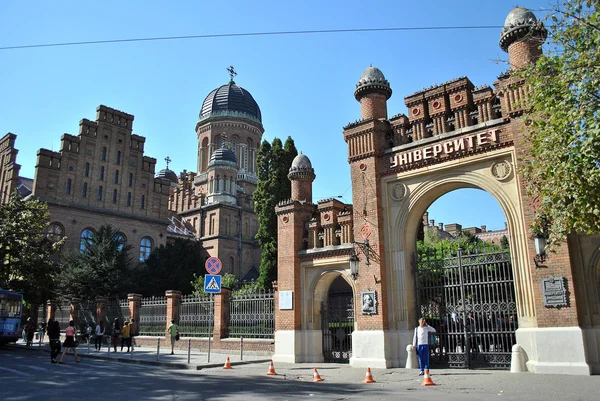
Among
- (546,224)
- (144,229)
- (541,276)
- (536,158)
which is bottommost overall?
(541,276)

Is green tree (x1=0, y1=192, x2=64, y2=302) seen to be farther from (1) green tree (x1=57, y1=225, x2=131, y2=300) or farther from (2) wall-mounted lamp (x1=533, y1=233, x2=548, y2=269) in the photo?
(2) wall-mounted lamp (x1=533, y1=233, x2=548, y2=269)

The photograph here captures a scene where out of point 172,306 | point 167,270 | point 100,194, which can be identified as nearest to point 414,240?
point 172,306

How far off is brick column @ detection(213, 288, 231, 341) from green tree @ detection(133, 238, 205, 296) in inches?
630

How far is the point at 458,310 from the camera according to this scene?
13930mm

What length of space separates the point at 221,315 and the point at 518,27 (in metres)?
15.3

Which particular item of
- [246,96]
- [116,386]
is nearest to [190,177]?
[246,96]

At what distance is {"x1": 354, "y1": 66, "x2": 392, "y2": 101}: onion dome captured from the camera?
647 inches

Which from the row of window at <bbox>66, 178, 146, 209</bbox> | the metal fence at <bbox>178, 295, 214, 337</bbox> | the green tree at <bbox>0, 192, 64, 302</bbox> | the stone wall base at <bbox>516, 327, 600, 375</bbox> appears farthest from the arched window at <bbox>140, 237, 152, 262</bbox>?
the stone wall base at <bbox>516, 327, 600, 375</bbox>

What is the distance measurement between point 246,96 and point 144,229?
28.9 m

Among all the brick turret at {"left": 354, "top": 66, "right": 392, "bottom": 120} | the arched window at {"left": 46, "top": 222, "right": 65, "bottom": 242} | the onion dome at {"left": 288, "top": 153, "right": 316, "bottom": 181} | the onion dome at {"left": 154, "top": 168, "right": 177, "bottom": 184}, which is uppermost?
the onion dome at {"left": 154, "top": 168, "right": 177, "bottom": 184}

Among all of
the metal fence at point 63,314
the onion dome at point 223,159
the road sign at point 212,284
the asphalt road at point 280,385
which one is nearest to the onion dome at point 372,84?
the road sign at point 212,284

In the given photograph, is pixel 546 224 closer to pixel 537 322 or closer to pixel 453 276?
pixel 537 322

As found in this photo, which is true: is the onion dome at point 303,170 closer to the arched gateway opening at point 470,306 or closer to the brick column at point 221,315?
the arched gateway opening at point 470,306

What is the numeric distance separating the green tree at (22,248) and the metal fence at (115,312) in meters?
3.70
